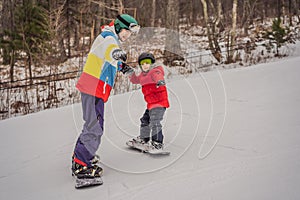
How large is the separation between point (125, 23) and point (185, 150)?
1.38 meters

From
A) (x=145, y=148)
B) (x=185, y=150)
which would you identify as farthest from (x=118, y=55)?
(x=185, y=150)

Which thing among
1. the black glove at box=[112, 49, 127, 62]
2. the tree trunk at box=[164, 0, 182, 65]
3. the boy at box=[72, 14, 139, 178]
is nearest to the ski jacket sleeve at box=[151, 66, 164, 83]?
the boy at box=[72, 14, 139, 178]

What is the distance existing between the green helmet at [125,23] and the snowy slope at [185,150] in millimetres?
1229

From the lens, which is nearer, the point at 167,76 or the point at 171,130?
the point at 171,130

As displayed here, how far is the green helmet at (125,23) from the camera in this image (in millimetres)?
2548

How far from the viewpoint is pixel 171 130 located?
377cm

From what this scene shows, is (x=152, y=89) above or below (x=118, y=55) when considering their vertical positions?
below

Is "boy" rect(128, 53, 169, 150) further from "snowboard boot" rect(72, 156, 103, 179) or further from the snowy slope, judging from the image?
"snowboard boot" rect(72, 156, 103, 179)

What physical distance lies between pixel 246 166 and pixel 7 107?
5588mm

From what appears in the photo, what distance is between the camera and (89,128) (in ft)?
8.32

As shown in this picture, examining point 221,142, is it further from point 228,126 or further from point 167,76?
point 167,76

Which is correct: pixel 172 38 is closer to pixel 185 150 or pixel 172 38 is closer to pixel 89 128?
pixel 185 150

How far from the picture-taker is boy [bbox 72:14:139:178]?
98.0 inches

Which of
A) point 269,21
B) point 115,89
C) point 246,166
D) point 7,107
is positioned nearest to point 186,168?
point 246,166
